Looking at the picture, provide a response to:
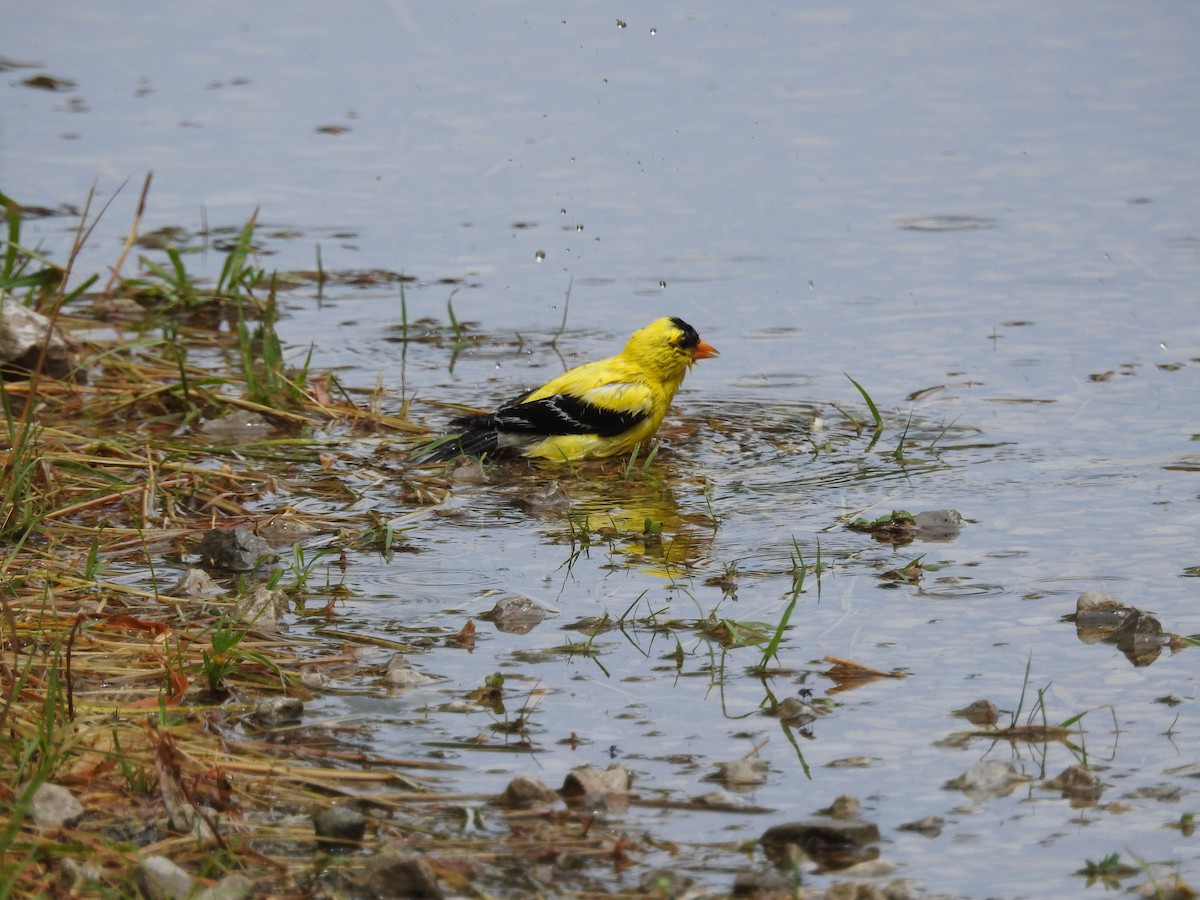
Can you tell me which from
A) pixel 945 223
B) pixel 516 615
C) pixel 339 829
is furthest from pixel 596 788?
pixel 945 223

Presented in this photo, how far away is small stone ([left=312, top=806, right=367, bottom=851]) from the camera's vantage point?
3.55 m

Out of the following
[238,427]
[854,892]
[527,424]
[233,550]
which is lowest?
[238,427]

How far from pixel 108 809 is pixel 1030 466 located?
4.17 metres

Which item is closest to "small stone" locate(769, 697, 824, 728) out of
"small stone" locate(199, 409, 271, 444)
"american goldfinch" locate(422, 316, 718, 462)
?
"american goldfinch" locate(422, 316, 718, 462)

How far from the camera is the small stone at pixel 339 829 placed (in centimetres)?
355

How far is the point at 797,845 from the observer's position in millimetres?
3514

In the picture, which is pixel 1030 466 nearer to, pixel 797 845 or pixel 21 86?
pixel 797 845

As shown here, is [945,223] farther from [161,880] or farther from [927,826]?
[161,880]

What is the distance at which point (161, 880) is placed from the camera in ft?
10.7

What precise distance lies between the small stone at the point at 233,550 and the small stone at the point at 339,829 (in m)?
1.99

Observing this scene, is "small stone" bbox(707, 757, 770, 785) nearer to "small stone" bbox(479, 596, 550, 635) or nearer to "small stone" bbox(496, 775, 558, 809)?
"small stone" bbox(496, 775, 558, 809)

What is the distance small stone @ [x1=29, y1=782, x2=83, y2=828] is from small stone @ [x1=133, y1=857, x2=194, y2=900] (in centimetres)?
35

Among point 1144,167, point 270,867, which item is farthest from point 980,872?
point 1144,167

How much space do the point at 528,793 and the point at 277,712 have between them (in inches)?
31.7
